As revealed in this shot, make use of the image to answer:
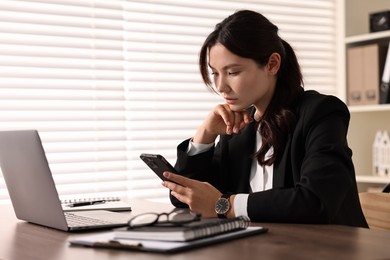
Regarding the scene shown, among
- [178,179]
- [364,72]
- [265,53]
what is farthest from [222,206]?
[364,72]

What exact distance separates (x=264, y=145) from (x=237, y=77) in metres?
0.23

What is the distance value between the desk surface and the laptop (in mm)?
56

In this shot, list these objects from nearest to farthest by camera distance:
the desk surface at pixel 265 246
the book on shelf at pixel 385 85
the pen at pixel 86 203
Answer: the desk surface at pixel 265 246 < the pen at pixel 86 203 < the book on shelf at pixel 385 85

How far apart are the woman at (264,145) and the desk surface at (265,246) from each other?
0.15 metres

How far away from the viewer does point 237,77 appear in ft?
7.00

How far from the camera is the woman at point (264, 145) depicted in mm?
1780

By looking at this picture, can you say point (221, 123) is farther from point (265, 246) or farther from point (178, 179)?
point (265, 246)

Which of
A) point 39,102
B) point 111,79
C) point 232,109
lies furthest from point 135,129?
point 232,109

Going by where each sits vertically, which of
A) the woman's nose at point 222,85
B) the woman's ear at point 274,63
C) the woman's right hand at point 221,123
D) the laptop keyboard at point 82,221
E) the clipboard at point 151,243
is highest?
the woman's ear at point 274,63

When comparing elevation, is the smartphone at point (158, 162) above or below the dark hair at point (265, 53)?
below

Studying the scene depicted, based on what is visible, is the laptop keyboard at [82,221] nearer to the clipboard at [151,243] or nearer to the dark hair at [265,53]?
the clipboard at [151,243]

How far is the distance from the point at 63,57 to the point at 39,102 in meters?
0.25

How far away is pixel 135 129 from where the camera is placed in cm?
352

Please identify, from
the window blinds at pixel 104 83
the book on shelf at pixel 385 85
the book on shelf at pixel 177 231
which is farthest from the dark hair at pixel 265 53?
the book on shelf at pixel 385 85
